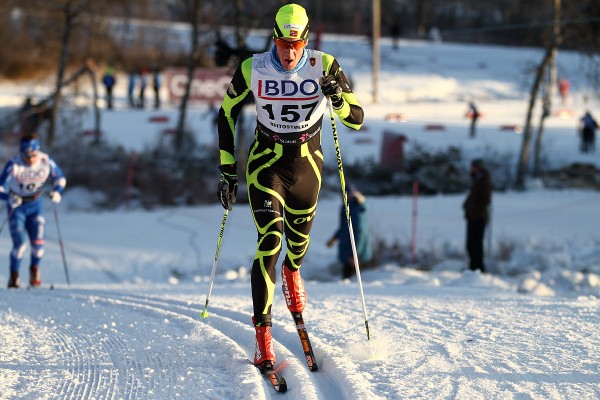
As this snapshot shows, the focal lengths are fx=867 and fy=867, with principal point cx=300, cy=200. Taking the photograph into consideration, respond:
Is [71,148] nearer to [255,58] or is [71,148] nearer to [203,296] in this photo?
[203,296]

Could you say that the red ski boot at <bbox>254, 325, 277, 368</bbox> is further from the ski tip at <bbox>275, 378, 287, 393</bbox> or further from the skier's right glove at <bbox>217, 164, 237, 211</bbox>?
the skier's right glove at <bbox>217, 164, 237, 211</bbox>

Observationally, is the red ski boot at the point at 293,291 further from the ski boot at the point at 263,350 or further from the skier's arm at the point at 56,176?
the skier's arm at the point at 56,176

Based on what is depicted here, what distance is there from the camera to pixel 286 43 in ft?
18.5

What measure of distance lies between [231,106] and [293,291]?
4.39 feet

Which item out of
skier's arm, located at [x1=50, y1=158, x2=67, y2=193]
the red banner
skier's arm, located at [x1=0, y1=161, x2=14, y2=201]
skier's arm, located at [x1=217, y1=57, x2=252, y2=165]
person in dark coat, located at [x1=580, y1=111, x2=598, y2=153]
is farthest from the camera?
the red banner

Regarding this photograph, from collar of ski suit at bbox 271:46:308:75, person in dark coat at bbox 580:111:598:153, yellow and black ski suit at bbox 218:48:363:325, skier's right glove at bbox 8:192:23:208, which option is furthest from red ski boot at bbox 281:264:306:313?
person in dark coat at bbox 580:111:598:153

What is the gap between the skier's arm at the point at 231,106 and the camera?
5.80 metres

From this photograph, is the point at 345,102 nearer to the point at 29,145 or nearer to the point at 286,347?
the point at 286,347

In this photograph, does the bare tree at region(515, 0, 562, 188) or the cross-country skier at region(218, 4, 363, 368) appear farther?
the bare tree at region(515, 0, 562, 188)

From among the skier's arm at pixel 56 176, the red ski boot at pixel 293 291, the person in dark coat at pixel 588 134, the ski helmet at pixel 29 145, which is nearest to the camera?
the red ski boot at pixel 293 291

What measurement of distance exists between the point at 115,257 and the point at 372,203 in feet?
24.6

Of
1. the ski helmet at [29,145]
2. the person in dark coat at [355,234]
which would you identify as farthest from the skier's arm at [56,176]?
the person in dark coat at [355,234]

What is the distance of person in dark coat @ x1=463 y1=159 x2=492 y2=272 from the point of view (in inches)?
562

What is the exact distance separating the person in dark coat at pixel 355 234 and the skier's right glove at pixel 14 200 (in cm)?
489
